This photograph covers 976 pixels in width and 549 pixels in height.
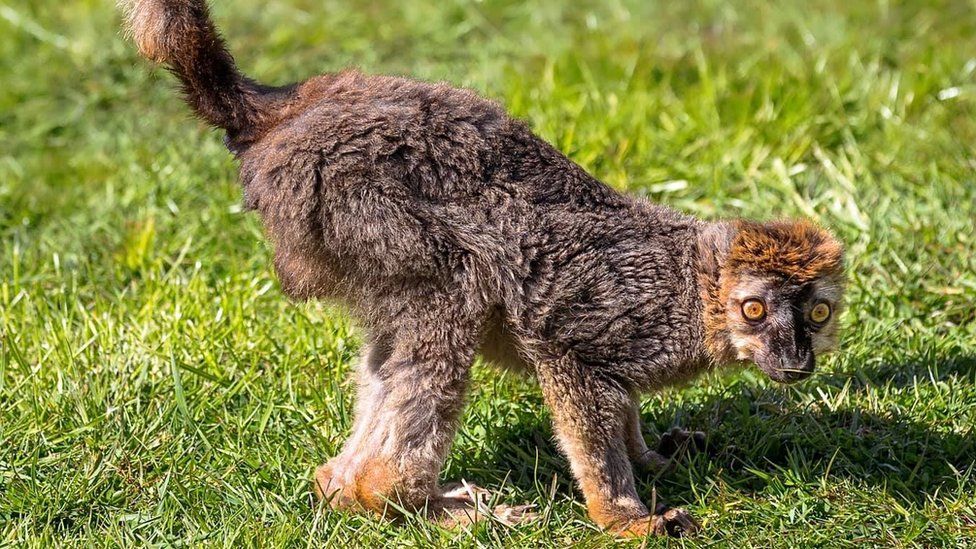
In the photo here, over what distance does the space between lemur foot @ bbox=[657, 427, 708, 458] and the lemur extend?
0.87 ft

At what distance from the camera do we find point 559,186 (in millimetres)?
4504

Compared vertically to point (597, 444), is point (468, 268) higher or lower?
higher

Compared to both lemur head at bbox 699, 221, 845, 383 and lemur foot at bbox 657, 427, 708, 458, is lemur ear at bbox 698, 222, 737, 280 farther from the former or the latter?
lemur foot at bbox 657, 427, 708, 458

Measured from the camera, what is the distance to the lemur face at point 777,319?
4.57 metres

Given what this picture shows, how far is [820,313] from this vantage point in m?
4.65

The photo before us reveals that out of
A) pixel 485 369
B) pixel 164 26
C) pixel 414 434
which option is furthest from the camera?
pixel 485 369

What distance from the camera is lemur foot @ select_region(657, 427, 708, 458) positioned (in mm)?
4875

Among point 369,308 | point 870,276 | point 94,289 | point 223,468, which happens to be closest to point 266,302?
point 94,289

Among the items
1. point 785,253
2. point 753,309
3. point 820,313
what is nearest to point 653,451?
point 753,309

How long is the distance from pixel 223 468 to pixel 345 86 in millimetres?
1584

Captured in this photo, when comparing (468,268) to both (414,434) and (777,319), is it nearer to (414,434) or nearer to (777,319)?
(414,434)

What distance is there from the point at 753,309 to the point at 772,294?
9cm

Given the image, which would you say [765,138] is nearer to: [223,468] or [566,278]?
[566,278]

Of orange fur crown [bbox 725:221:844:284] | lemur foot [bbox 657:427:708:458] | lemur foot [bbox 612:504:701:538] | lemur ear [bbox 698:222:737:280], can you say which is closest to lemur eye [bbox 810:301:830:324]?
orange fur crown [bbox 725:221:844:284]
